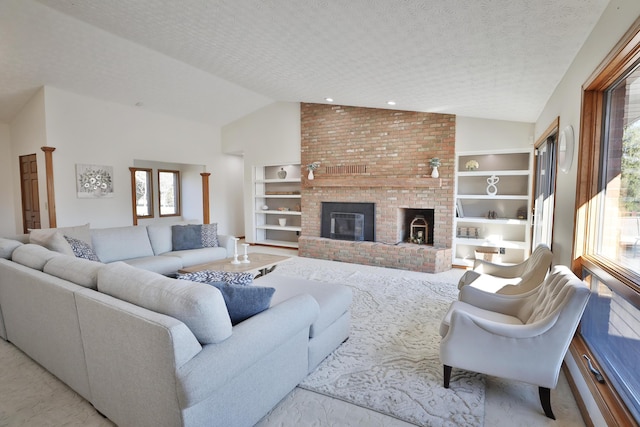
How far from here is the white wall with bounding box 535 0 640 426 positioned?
5.82 feet

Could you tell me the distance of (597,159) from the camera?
2.24 m

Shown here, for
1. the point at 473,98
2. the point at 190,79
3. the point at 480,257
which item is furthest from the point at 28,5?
the point at 480,257

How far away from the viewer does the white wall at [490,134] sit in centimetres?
494

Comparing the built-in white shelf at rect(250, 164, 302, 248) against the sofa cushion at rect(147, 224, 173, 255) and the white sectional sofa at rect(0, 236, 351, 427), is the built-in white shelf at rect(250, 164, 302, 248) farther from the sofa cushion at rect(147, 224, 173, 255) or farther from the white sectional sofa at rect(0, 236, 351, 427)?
the white sectional sofa at rect(0, 236, 351, 427)

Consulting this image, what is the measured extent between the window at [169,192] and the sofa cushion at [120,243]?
342cm

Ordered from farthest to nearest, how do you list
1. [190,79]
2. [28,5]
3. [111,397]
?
[190,79], [28,5], [111,397]

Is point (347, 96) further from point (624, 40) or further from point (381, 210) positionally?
point (624, 40)

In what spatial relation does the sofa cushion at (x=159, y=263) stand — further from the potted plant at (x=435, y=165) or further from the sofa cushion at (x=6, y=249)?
the potted plant at (x=435, y=165)

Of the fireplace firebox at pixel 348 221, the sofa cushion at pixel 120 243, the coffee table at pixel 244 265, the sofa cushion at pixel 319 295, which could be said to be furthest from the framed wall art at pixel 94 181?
the sofa cushion at pixel 319 295

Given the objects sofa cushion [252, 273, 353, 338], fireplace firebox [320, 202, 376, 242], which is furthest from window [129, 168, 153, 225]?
sofa cushion [252, 273, 353, 338]

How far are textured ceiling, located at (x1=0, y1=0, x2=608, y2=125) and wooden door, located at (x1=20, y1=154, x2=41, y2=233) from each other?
981mm

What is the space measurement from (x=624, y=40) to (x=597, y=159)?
0.83 metres

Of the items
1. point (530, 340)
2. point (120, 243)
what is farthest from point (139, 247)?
point (530, 340)

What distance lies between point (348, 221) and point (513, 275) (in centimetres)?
341
